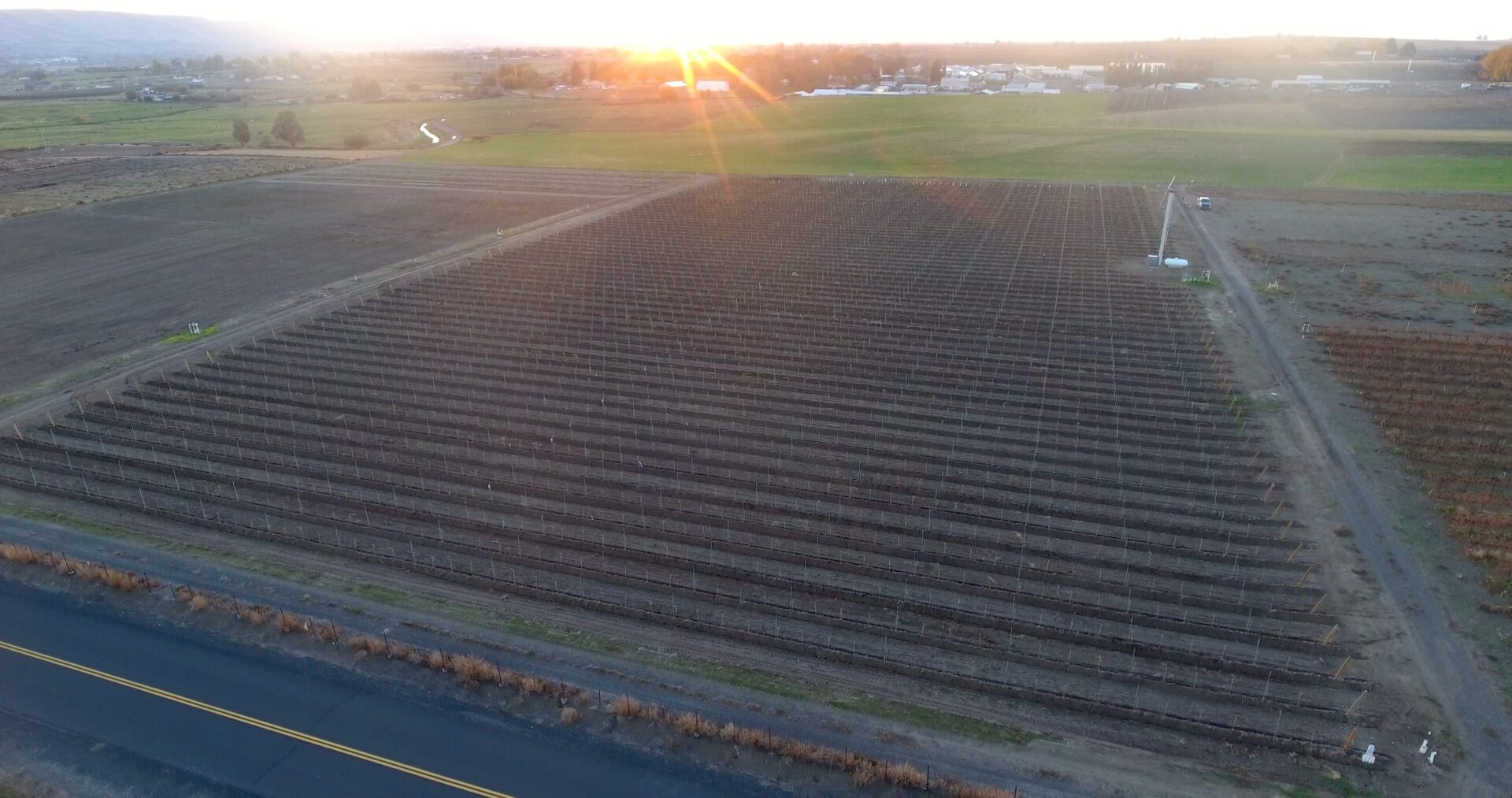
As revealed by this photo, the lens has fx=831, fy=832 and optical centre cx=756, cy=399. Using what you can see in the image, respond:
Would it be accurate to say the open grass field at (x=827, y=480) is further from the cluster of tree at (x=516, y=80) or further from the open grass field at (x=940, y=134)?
the cluster of tree at (x=516, y=80)

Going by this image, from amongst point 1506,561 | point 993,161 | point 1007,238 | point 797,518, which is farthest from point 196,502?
point 993,161

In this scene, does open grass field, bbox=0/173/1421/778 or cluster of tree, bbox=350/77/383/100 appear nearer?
open grass field, bbox=0/173/1421/778

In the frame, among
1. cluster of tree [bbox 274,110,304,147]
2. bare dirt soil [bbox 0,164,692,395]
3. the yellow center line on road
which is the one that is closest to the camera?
the yellow center line on road

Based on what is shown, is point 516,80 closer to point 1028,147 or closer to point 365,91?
point 365,91

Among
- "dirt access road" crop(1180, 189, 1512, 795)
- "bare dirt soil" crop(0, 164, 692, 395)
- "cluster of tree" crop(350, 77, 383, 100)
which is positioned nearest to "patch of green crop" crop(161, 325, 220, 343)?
"bare dirt soil" crop(0, 164, 692, 395)

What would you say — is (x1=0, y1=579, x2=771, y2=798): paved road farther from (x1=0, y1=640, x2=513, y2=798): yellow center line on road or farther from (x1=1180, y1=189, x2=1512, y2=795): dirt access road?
(x1=1180, y1=189, x2=1512, y2=795): dirt access road

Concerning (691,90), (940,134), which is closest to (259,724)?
(940,134)

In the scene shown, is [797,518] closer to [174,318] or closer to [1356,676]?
[1356,676]
